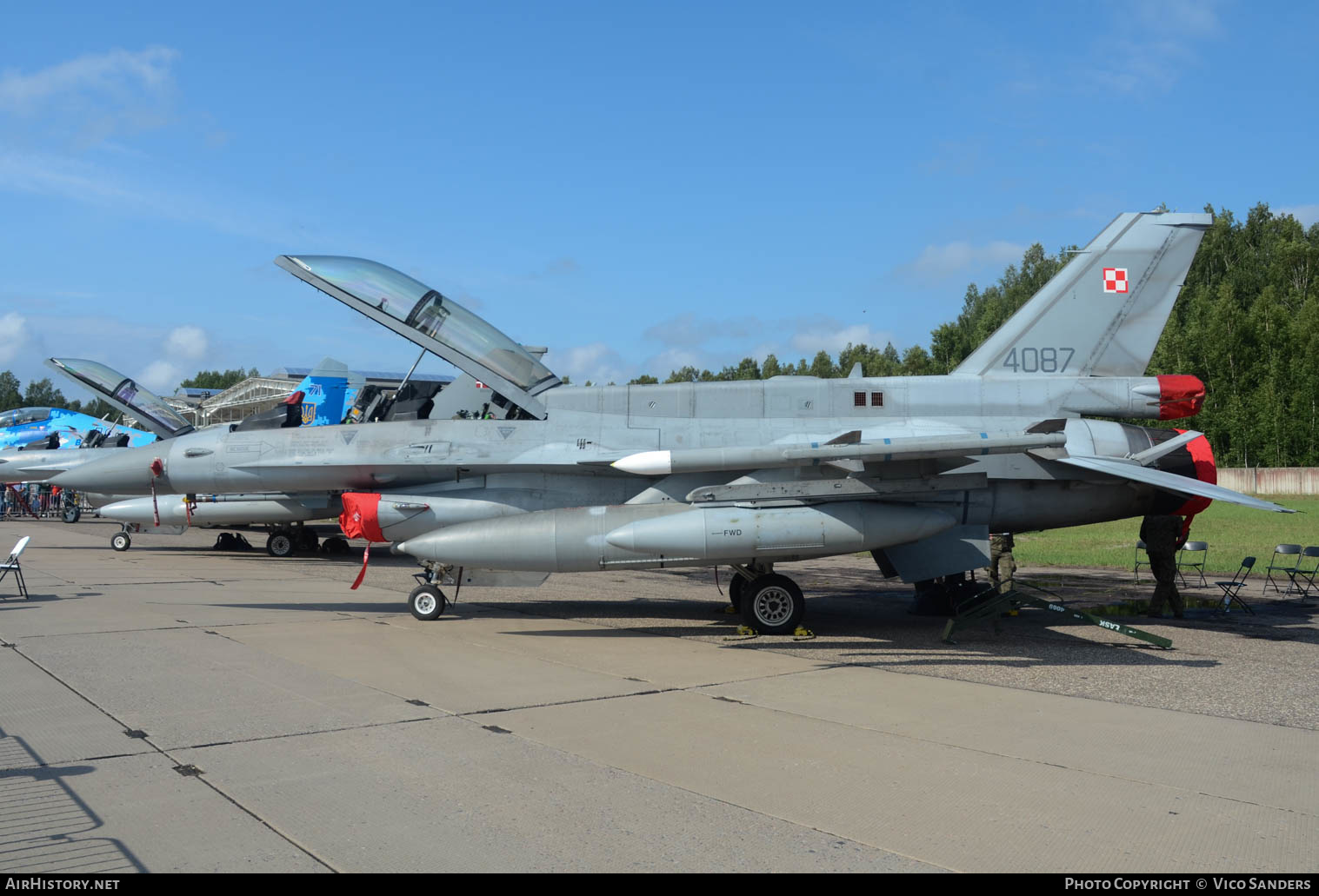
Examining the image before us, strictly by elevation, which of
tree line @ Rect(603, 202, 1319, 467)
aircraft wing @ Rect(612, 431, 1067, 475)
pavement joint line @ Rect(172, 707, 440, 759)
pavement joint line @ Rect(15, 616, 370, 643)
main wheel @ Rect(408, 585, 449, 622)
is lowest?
pavement joint line @ Rect(172, 707, 440, 759)

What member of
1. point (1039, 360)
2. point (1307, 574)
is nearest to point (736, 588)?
point (1039, 360)

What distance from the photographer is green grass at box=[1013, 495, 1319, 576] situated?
18.6 m

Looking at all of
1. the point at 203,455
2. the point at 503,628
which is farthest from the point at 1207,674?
the point at 203,455

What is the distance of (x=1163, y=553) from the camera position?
443 inches

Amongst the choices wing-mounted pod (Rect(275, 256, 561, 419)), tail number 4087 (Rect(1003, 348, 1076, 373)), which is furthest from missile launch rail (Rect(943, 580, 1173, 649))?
wing-mounted pod (Rect(275, 256, 561, 419))

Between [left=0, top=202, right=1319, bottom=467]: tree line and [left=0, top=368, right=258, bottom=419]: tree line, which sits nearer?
[left=0, top=202, right=1319, bottom=467]: tree line

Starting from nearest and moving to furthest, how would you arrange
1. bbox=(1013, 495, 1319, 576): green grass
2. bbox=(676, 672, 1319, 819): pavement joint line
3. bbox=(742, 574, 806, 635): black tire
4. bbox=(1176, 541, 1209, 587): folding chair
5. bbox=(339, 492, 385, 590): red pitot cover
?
bbox=(676, 672, 1319, 819): pavement joint line → bbox=(742, 574, 806, 635): black tire → bbox=(339, 492, 385, 590): red pitot cover → bbox=(1176, 541, 1209, 587): folding chair → bbox=(1013, 495, 1319, 576): green grass

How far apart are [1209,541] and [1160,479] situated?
55.8 feet

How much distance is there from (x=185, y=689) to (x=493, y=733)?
8.82 ft

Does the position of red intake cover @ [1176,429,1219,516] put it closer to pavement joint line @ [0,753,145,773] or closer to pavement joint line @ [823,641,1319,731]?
pavement joint line @ [823,641,1319,731]

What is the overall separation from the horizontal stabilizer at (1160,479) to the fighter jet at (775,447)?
0.16ft

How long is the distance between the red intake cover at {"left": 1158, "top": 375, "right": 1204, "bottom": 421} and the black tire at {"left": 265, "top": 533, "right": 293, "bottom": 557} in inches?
686

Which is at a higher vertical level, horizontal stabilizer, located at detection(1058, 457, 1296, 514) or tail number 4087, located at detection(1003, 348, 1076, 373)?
tail number 4087, located at detection(1003, 348, 1076, 373)

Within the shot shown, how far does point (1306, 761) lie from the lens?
530 centimetres
